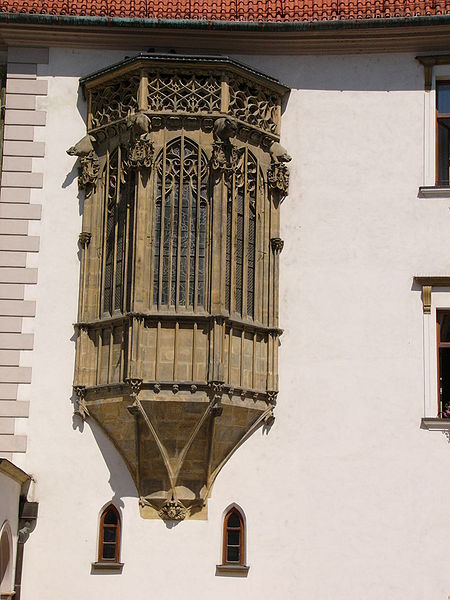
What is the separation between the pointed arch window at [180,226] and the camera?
17047mm

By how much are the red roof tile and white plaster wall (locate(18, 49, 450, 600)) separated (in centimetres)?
64

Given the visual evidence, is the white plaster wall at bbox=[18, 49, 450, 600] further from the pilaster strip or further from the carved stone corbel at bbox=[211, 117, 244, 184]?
the carved stone corbel at bbox=[211, 117, 244, 184]

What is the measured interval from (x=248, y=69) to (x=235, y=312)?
364 cm

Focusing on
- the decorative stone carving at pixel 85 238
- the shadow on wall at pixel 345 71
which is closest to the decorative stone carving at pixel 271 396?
the decorative stone carving at pixel 85 238

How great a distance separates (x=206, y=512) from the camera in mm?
16922

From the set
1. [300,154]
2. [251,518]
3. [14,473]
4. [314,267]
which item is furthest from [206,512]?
[300,154]

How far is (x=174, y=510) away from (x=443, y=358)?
4.58 meters

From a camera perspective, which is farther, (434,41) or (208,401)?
(434,41)

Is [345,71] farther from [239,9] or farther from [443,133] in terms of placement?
[239,9]

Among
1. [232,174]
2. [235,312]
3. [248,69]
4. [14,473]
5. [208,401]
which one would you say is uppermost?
[248,69]

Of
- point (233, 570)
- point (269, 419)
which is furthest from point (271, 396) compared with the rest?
point (233, 570)

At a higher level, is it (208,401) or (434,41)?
(434,41)

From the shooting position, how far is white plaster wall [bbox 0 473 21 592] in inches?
614

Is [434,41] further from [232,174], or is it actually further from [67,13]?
[67,13]
